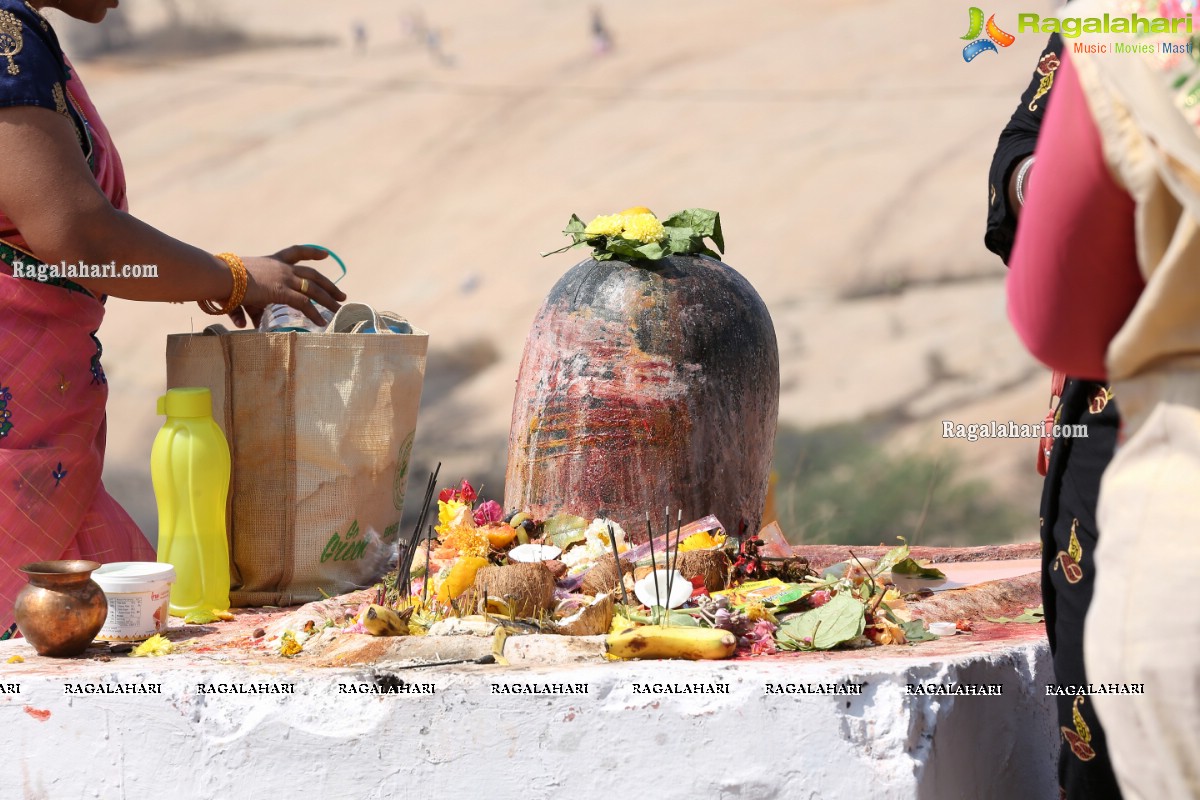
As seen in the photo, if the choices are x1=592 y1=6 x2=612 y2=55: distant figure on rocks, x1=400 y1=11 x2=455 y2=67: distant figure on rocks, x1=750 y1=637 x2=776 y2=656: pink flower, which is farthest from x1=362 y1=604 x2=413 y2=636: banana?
x1=400 y1=11 x2=455 y2=67: distant figure on rocks

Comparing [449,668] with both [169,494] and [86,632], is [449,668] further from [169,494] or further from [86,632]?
[169,494]

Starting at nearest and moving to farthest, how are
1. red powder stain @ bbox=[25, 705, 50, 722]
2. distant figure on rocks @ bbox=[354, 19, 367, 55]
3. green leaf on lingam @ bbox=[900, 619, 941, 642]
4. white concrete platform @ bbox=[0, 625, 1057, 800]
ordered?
white concrete platform @ bbox=[0, 625, 1057, 800] < red powder stain @ bbox=[25, 705, 50, 722] < green leaf on lingam @ bbox=[900, 619, 941, 642] < distant figure on rocks @ bbox=[354, 19, 367, 55]

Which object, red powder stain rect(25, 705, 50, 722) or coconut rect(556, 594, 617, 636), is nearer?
red powder stain rect(25, 705, 50, 722)

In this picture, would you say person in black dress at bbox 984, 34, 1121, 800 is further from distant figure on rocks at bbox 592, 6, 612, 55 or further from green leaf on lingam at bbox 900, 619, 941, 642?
distant figure on rocks at bbox 592, 6, 612, 55

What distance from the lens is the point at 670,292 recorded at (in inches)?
162

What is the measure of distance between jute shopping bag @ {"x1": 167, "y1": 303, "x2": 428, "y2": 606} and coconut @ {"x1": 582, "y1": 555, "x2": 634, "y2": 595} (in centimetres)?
77

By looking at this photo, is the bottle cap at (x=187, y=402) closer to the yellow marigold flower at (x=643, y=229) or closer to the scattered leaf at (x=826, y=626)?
the yellow marigold flower at (x=643, y=229)

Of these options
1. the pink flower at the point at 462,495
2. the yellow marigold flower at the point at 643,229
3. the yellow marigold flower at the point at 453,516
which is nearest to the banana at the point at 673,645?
the yellow marigold flower at the point at 453,516

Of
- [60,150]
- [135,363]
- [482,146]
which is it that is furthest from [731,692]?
[482,146]

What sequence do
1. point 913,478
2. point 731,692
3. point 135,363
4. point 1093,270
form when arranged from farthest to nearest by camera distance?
point 135,363 < point 913,478 < point 731,692 < point 1093,270

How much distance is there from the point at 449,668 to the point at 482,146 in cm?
1559

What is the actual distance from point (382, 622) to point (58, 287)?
1.19m

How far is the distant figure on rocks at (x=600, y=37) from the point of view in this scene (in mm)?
18953

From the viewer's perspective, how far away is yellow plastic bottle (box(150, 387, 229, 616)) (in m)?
3.65
